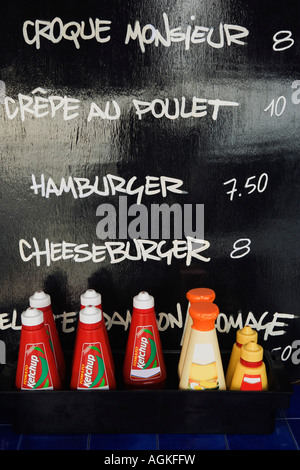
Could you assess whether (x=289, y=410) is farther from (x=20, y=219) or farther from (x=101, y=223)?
(x=20, y=219)

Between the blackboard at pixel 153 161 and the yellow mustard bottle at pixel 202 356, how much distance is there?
7.9 inches

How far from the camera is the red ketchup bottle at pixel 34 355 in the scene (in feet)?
3.16

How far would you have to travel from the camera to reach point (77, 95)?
1.05 metres

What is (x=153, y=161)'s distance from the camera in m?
1.09

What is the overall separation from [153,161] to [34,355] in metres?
0.52

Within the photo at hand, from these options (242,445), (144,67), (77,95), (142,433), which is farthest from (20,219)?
(242,445)

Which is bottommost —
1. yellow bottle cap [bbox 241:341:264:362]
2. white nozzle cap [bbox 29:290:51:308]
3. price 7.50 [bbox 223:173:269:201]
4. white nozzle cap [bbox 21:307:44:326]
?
yellow bottle cap [bbox 241:341:264:362]

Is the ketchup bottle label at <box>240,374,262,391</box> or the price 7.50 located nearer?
the ketchup bottle label at <box>240,374,262,391</box>

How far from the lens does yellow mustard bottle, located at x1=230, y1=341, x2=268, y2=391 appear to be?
38.0 inches

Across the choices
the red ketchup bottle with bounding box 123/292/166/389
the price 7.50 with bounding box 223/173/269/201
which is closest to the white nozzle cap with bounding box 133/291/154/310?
the red ketchup bottle with bounding box 123/292/166/389

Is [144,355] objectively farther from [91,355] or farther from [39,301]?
[39,301]
